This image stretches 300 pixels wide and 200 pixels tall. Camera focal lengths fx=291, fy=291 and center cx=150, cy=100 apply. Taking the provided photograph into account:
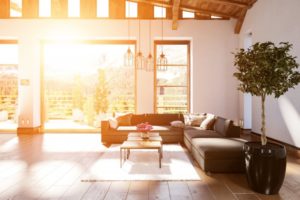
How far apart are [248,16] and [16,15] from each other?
7.19 m

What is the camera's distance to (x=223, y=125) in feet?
20.3

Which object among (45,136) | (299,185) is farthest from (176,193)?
(45,136)

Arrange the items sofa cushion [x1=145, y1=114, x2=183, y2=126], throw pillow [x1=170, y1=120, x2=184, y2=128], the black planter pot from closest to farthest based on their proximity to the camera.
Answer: the black planter pot < throw pillow [x1=170, y1=120, x2=184, y2=128] < sofa cushion [x1=145, y1=114, x2=183, y2=126]

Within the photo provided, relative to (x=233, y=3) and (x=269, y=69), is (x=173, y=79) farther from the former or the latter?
(x=269, y=69)

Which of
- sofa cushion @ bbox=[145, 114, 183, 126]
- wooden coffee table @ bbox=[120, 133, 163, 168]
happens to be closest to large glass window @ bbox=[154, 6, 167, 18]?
sofa cushion @ bbox=[145, 114, 183, 126]

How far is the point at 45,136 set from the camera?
867 centimetres

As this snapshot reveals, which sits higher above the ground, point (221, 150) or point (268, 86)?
point (268, 86)

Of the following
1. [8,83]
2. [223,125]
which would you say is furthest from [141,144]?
[8,83]

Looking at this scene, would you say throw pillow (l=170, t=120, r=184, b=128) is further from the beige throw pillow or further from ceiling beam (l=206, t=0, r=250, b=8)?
ceiling beam (l=206, t=0, r=250, b=8)

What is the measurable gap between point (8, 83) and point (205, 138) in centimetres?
903

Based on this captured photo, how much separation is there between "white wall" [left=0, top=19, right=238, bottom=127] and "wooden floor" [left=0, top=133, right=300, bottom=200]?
11.8 ft

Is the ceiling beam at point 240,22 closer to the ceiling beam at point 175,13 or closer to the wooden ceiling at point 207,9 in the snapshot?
the wooden ceiling at point 207,9

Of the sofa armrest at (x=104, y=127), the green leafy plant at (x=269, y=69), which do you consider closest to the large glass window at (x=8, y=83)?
the sofa armrest at (x=104, y=127)

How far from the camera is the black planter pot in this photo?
3.57 m
